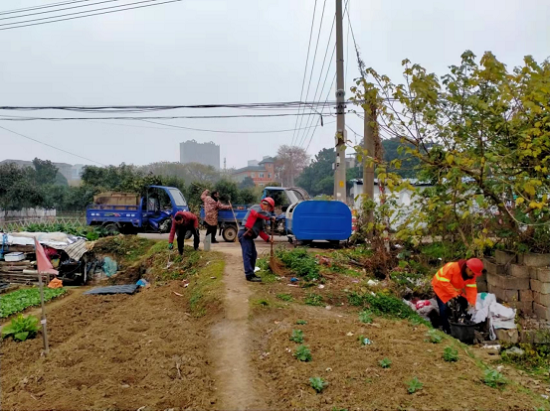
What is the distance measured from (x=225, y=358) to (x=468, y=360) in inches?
109

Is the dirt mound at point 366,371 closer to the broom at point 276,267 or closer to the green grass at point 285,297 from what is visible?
the green grass at point 285,297

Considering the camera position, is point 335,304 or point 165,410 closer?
point 165,410

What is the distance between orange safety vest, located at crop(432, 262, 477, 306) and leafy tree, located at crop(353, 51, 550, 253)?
532mm

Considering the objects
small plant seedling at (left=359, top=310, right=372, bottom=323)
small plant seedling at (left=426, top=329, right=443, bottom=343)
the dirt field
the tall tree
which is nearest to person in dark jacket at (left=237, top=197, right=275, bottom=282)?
the dirt field

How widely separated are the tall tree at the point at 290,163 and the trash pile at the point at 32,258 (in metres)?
40.6

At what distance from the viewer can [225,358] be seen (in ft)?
16.6

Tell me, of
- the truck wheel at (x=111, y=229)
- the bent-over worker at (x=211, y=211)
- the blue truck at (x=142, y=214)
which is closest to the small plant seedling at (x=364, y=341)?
the bent-over worker at (x=211, y=211)

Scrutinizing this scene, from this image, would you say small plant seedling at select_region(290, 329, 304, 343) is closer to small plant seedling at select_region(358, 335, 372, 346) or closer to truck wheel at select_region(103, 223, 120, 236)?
small plant seedling at select_region(358, 335, 372, 346)

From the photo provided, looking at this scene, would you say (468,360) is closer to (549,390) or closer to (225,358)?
(549,390)

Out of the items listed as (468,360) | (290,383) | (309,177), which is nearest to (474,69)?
(468,360)

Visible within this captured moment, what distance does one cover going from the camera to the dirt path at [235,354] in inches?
164

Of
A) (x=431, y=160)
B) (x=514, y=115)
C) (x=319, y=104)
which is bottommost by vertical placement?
(x=431, y=160)

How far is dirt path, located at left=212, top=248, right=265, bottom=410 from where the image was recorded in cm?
416

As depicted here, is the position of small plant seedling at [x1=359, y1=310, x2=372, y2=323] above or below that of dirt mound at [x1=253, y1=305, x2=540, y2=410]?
above
